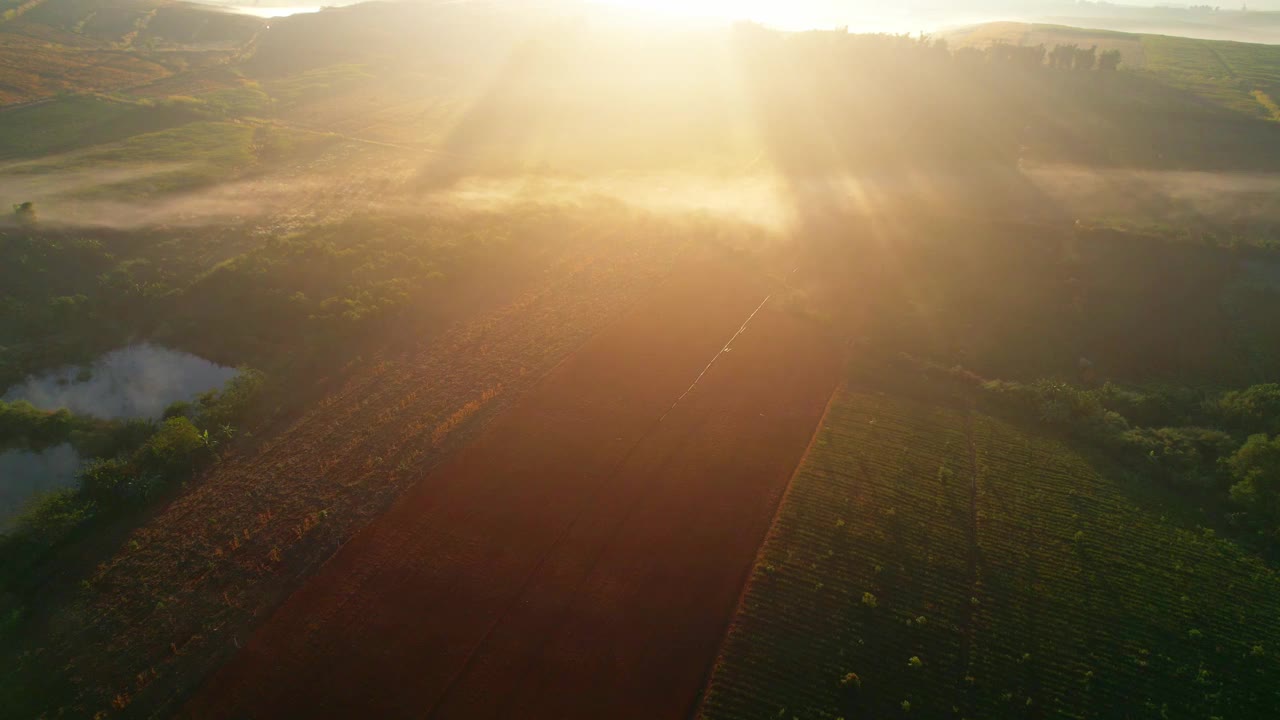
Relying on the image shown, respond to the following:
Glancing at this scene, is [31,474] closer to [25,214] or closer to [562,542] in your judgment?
[562,542]

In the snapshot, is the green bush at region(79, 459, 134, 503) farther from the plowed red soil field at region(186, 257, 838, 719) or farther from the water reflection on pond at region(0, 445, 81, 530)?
the plowed red soil field at region(186, 257, 838, 719)

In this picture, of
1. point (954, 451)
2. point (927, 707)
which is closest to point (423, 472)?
point (927, 707)

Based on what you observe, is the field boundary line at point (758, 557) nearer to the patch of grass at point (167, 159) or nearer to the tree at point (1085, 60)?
the patch of grass at point (167, 159)

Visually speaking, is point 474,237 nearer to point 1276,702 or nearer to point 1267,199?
point 1276,702

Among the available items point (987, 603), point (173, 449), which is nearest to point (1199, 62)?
point (987, 603)

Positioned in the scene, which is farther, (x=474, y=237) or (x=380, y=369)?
(x=474, y=237)

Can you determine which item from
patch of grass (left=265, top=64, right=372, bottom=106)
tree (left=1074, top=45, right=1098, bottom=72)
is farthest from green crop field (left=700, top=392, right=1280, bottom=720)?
tree (left=1074, top=45, right=1098, bottom=72)
